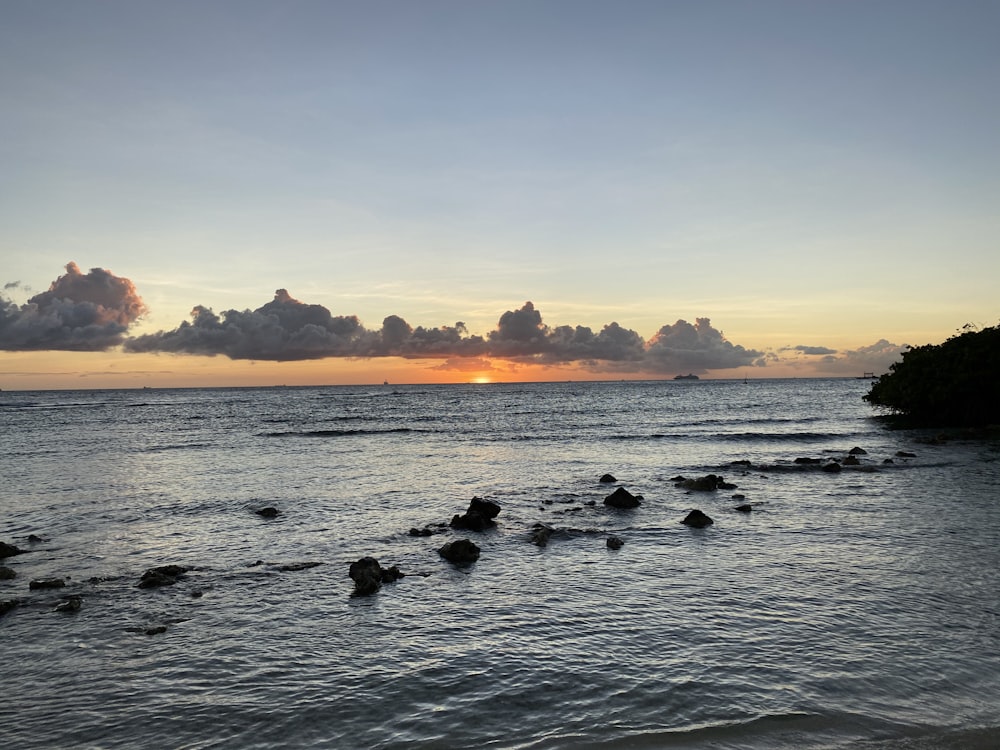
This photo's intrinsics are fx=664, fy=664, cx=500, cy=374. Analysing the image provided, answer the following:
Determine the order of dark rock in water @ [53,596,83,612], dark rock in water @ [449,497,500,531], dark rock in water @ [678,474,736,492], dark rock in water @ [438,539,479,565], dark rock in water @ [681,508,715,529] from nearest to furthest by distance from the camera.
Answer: dark rock in water @ [53,596,83,612] < dark rock in water @ [438,539,479,565] < dark rock in water @ [681,508,715,529] < dark rock in water @ [449,497,500,531] < dark rock in water @ [678,474,736,492]

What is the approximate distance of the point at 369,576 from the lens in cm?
1831

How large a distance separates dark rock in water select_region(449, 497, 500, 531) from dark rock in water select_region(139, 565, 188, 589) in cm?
1012

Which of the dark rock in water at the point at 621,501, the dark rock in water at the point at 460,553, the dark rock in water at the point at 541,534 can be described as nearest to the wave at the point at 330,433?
the dark rock in water at the point at 621,501

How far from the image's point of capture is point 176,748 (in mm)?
10320

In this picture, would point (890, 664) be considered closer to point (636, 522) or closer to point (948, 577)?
point (948, 577)

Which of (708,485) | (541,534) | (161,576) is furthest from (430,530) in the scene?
(708,485)

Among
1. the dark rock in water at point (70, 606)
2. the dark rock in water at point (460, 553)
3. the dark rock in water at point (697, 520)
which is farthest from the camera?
the dark rock in water at point (697, 520)

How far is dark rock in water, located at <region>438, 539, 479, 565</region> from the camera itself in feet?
69.3

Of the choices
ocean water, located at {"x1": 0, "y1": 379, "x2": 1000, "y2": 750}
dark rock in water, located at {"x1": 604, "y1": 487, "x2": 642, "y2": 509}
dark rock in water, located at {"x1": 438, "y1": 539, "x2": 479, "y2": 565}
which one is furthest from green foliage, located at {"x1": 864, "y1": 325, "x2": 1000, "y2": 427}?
dark rock in water, located at {"x1": 438, "y1": 539, "x2": 479, "y2": 565}

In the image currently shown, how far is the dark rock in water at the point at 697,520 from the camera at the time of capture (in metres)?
25.9

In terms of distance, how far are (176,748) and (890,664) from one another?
1269 cm

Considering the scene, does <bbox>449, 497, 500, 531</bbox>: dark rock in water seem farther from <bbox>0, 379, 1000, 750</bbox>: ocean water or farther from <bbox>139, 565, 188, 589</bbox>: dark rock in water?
<bbox>139, 565, 188, 589</bbox>: dark rock in water

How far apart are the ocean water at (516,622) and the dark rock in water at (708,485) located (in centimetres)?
95

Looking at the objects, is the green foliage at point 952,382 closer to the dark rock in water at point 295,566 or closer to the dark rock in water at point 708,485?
the dark rock in water at point 708,485
